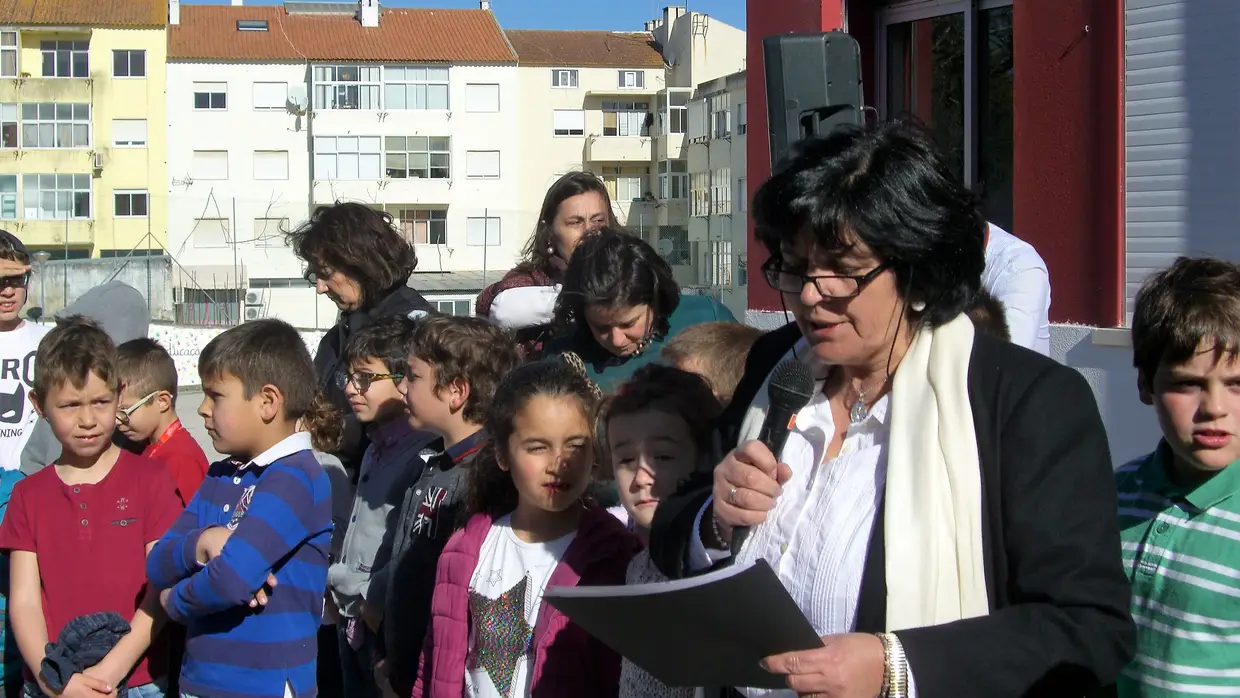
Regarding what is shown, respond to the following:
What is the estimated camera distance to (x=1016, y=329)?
3.53 meters

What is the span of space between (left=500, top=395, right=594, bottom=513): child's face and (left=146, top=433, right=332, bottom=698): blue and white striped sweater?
1003mm

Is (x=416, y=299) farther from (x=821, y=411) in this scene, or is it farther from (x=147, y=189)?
(x=147, y=189)

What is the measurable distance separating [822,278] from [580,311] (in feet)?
6.22

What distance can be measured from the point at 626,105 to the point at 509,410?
190 ft

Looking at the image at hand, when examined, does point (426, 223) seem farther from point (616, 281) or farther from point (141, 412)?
point (616, 281)

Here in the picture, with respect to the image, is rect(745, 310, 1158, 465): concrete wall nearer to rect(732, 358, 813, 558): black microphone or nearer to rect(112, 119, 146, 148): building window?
rect(732, 358, 813, 558): black microphone

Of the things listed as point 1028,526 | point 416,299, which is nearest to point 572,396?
point 1028,526

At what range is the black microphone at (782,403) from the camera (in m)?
2.24

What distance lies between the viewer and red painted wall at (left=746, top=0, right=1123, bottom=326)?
6703 millimetres

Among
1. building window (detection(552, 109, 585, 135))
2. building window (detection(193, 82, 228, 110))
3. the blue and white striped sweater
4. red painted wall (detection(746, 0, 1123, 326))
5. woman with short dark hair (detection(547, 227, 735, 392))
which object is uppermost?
building window (detection(193, 82, 228, 110))

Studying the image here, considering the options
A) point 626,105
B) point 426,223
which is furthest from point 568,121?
point 426,223

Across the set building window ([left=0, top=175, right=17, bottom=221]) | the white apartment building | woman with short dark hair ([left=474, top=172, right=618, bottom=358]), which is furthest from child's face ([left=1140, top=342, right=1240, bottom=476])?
building window ([left=0, top=175, right=17, bottom=221])

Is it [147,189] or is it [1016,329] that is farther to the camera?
[147,189]

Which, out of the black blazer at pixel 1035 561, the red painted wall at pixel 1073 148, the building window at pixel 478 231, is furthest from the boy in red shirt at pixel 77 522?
the building window at pixel 478 231
